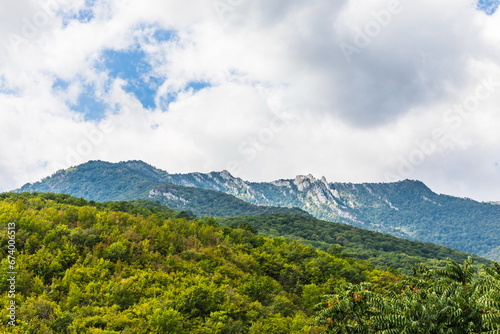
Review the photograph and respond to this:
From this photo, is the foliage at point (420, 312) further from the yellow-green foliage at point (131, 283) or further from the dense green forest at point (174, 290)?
the yellow-green foliage at point (131, 283)

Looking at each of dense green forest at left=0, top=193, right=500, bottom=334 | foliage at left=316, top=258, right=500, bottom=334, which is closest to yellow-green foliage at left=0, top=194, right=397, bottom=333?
dense green forest at left=0, top=193, right=500, bottom=334

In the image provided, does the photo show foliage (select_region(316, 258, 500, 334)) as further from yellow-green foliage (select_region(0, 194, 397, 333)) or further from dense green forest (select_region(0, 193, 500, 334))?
yellow-green foliage (select_region(0, 194, 397, 333))

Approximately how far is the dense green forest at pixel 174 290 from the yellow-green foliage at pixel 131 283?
124 millimetres

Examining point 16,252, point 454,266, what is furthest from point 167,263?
point 454,266

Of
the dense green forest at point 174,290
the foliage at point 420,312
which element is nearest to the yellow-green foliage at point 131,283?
the dense green forest at point 174,290

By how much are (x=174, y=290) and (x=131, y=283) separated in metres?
5.05

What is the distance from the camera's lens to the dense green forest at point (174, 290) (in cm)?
1875

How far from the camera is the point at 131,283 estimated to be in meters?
37.5

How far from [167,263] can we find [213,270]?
7.09m

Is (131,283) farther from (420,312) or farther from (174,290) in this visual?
(420,312)

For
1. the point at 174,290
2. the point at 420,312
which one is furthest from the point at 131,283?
the point at 420,312

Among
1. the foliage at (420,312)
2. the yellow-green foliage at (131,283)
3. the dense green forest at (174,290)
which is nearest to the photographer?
the foliage at (420,312)

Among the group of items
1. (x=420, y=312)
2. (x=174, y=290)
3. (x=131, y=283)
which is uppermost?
(x=131, y=283)

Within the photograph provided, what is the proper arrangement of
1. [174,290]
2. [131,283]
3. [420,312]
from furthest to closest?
[174,290], [131,283], [420,312]
